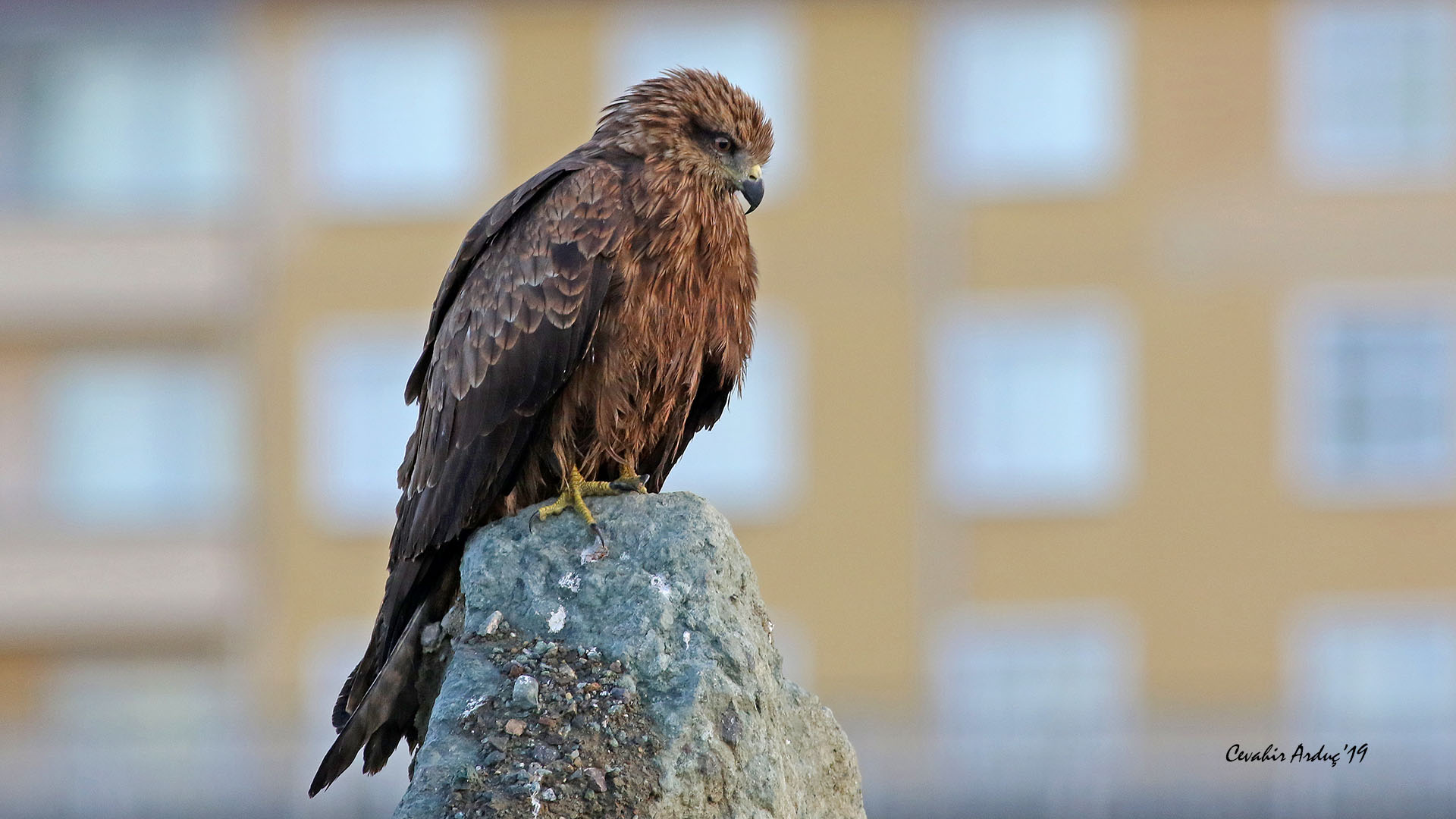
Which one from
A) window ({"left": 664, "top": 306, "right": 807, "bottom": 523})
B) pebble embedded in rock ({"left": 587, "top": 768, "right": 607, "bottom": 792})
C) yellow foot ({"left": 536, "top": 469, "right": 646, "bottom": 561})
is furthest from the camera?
window ({"left": 664, "top": 306, "right": 807, "bottom": 523})

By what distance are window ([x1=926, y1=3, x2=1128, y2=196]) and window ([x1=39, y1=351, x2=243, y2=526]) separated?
24.9ft

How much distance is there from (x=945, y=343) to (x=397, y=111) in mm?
5638

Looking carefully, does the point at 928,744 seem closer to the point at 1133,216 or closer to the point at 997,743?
the point at 997,743

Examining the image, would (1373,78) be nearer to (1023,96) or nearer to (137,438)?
(1023,96)

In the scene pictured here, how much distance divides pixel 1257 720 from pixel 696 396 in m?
12.2

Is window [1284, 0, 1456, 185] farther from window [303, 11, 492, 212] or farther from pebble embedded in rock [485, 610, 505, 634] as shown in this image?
pebble embedded in rock [485, 610, 505, 634]

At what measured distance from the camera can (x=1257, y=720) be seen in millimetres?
16172

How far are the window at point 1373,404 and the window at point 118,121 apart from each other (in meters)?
10.6

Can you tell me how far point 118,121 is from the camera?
1891cm

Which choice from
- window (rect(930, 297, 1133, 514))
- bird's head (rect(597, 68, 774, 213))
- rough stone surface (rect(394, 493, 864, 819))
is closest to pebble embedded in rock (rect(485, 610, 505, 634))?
rough stone surface (rect(394, 493, 864, 819))

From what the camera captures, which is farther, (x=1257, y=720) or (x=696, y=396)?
(x=1257, y=720)

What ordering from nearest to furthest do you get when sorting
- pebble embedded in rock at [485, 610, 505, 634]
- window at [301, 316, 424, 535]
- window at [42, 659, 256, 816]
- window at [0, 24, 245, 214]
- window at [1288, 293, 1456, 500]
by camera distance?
pebble embedded in rock at [485, 610, 505, 634] → window at [42, 659, 256, 816] → window at [1288, 293, 1456, 500] → window at [301, 316, 424, 535] → window at [0, 24, 245, 214]

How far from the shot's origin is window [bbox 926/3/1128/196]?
1709 centimetres

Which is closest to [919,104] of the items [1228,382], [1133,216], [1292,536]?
[1133,216]
